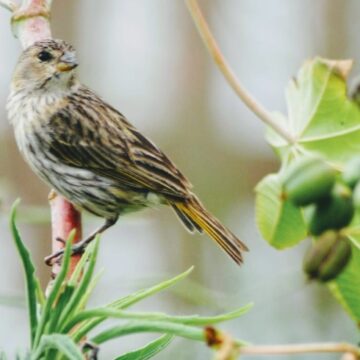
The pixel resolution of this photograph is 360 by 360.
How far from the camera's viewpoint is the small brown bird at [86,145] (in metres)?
4.45

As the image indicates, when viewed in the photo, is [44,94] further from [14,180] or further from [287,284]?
[14,180]

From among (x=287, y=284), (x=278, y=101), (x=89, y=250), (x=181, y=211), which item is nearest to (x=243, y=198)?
(x=278, y=101)

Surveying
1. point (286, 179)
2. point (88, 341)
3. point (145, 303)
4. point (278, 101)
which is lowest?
point (145, 303)

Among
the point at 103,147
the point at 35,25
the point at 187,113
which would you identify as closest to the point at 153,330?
the point at 35,25


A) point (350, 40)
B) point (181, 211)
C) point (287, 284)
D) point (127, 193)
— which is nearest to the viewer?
point (287, 284)

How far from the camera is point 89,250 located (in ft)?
5.38

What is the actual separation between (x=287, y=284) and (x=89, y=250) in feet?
2.98

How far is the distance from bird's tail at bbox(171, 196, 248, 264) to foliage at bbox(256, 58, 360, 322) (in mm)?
1916

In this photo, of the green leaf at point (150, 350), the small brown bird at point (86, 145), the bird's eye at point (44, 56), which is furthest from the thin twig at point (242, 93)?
the small brown bird at point (86, 145)

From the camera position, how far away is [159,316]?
4.56ft

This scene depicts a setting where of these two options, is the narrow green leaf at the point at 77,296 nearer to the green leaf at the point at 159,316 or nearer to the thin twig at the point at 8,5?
the green leaf at the point at 159,316

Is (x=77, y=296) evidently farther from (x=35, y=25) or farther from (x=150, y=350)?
(x=35, y=25)

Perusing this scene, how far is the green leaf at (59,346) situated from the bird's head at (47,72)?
2.70 meters

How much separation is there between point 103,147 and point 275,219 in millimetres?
3082
